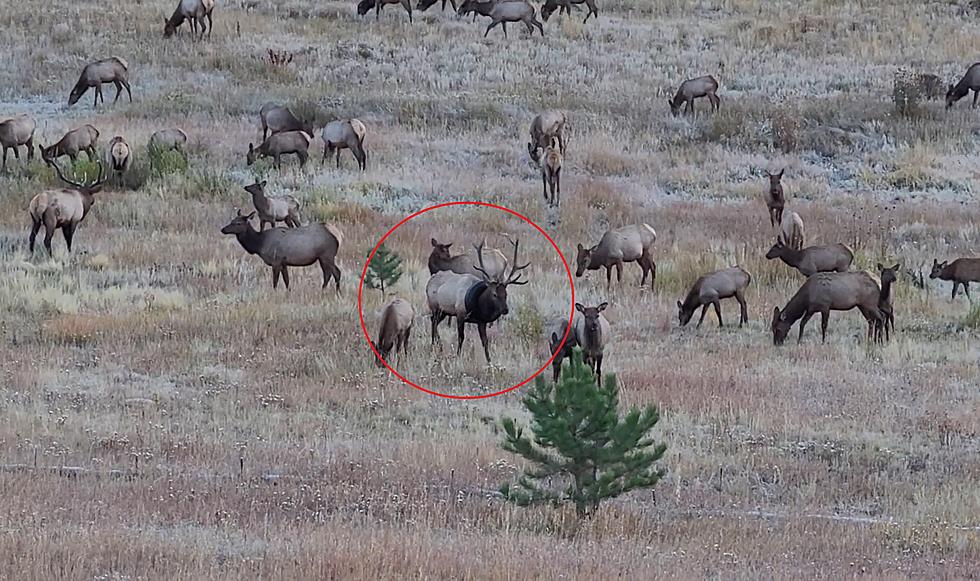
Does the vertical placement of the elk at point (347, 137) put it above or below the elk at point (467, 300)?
above

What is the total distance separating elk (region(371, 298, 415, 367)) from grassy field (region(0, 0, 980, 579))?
0.59ft

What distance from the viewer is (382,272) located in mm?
17516

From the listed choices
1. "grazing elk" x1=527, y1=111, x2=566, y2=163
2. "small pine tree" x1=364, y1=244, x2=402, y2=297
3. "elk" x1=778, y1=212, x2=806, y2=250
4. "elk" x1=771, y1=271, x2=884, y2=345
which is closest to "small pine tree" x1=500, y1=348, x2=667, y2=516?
"elk" x1=771, y1=271, x2=884, y2=345

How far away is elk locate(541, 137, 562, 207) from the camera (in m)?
24.0

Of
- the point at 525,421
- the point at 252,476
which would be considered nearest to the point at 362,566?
the point at 252,476

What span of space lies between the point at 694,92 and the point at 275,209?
12503mm

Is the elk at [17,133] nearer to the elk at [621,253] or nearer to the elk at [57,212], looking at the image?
the elk at [57,212]

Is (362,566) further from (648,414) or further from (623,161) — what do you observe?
(623,161)

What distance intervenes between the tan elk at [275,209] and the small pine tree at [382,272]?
3.53m

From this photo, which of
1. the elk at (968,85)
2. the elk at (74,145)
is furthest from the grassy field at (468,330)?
the elk at (968,85)

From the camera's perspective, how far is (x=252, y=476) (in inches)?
392

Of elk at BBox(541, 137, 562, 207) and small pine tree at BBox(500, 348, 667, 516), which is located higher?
elk at BBox(541, 137, 562, 207)

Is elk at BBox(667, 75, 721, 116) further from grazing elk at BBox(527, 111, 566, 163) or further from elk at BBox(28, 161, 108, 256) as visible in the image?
elk at BBox(28, 161, 108, 256)

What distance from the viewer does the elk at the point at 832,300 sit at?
1579 cm
